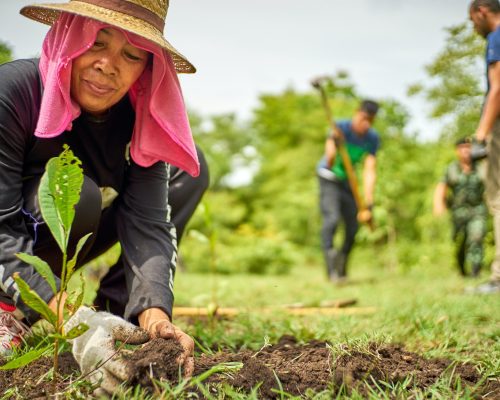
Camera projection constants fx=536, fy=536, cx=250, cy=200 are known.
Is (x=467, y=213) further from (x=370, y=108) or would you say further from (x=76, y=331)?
(x=76, y=331)

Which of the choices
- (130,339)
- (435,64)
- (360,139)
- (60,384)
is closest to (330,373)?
(130,339)

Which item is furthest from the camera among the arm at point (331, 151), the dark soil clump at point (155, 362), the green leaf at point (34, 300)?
the arm at point (331, 151)

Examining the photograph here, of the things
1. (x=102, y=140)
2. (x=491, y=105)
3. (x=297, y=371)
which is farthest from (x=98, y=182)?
(x=491, y=105)

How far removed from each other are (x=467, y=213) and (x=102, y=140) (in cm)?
549

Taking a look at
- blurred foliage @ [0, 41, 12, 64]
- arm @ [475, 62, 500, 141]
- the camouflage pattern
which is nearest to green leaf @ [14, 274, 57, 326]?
blurred foliage @ [0, 41, 12, 64]

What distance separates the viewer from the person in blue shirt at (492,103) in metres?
3.05

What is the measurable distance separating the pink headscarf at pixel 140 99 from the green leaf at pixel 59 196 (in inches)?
20.8

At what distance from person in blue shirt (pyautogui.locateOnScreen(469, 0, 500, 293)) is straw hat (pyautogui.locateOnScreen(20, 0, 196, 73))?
2.04 m

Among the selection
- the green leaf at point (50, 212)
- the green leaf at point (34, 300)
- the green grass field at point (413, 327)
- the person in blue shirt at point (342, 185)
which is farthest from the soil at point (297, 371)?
the person in blue shirt at point (342, 185)

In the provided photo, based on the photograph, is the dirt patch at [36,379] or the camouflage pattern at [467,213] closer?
the dirt patch at [36,379]

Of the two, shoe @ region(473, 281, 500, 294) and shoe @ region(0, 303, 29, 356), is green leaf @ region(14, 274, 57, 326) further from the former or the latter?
shoe @ region(473, 281, 500, 294)

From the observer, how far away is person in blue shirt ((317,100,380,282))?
5965 mm

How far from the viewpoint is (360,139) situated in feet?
20.0

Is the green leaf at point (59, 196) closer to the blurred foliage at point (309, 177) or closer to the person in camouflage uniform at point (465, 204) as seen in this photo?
the blurred foliage at point (309, 177)
